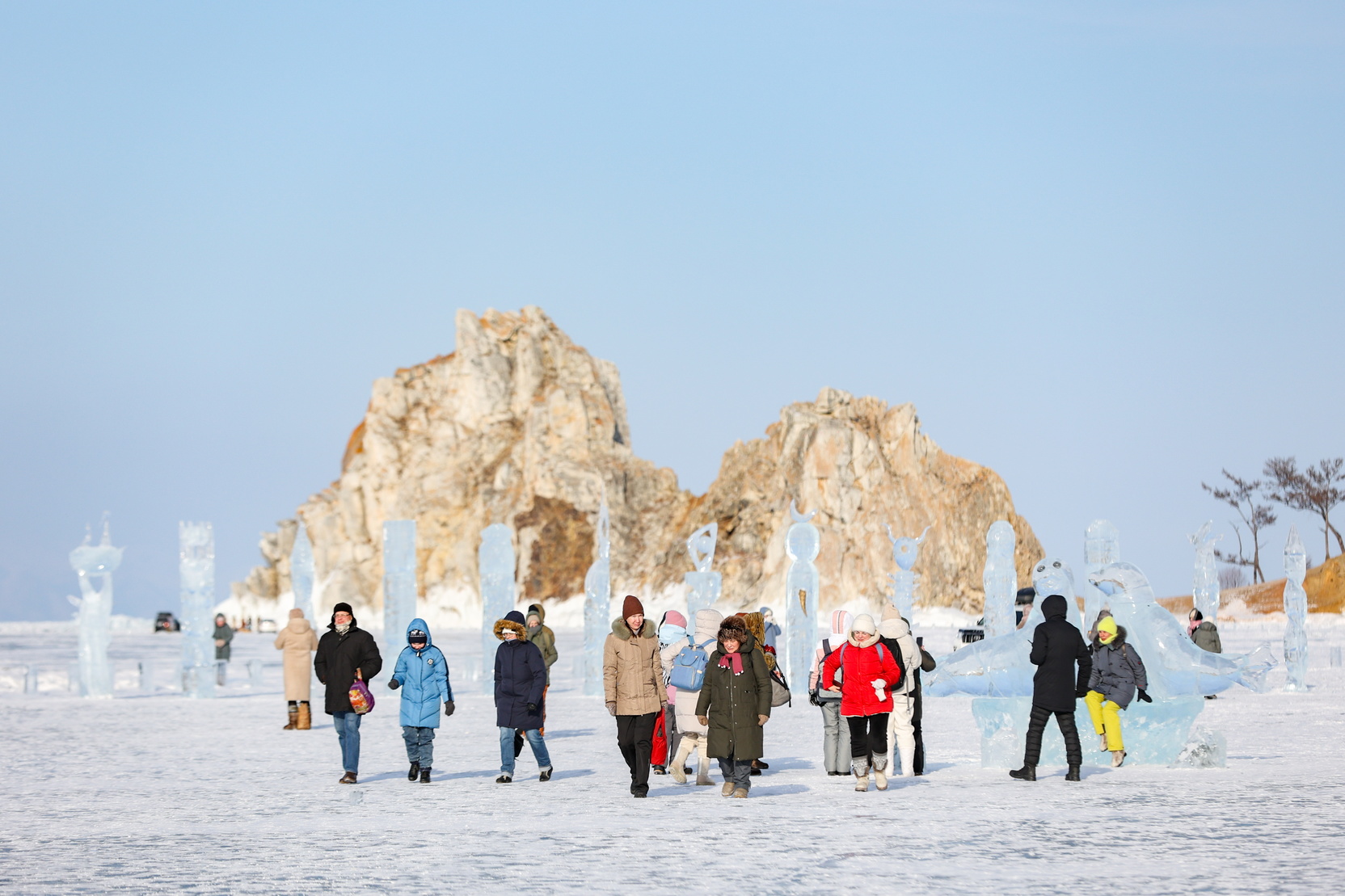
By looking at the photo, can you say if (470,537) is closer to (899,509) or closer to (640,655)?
(899,509)

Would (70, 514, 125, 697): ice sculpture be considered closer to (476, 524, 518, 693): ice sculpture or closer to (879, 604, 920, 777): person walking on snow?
(476, 524, 518, 693): ice sculpture

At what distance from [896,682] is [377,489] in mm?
90102

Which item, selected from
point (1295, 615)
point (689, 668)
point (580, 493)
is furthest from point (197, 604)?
point (580, 493)

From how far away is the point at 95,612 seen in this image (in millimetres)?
23703

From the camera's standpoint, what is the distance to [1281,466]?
73.2 meters

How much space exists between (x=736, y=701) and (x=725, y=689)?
0.13m

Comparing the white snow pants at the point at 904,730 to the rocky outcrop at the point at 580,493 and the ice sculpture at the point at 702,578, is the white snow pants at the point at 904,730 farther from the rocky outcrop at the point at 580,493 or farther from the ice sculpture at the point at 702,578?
the rocky outcrop at the point at 580,493

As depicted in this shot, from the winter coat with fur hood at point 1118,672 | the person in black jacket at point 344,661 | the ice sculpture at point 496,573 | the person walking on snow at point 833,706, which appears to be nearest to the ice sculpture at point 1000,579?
the ice sculpture at point 496,573

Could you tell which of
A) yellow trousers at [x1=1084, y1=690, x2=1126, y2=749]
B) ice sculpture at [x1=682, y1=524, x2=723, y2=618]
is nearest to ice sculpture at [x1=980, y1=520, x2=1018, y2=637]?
ice sculpture at [x1=682, y1=524, x2=723, y2=618]

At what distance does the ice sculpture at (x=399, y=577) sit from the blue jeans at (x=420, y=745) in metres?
13.7

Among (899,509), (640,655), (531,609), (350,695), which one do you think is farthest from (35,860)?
(899,509)

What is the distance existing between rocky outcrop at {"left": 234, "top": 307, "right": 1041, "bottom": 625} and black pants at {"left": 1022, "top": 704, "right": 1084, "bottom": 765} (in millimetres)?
63361

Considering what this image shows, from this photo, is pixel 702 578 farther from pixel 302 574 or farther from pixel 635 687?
pixel 302 574

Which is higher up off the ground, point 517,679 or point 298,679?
point 517,679
